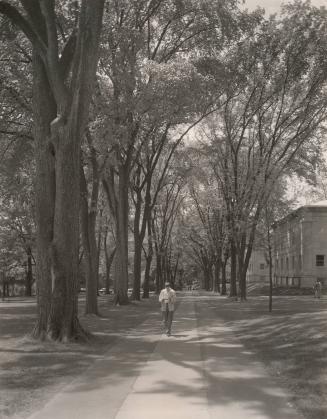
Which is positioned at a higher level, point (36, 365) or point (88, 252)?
point (88, 252)

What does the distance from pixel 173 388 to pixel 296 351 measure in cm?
484

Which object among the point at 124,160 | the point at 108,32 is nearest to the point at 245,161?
the point at 124,160

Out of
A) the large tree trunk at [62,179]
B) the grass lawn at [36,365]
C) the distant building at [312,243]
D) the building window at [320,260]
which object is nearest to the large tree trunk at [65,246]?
the large tree trunk at [62,179]

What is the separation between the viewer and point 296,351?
12.7 metres

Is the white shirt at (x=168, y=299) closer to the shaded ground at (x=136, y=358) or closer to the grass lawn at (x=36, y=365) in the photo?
the shaded ground at (x=136, y=358)

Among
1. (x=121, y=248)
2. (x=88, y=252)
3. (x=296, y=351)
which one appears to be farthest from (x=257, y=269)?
(x=296, y=351)

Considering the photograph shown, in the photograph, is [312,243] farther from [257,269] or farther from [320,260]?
[257,269]

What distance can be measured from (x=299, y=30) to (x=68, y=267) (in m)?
19.2

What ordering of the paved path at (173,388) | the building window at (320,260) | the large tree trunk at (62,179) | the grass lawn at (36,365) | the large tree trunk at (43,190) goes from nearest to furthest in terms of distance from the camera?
the paved path at (173,388) < the grass lawn at (36,365) < the large tree trunk at (62,179) < the large tree trunk at (43,190) < the building window at (320,260)

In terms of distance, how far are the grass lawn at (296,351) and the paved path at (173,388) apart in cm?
29

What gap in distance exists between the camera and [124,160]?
31.7 meters

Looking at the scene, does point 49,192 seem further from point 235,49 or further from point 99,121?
point 235,49

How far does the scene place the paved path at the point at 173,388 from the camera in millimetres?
7227

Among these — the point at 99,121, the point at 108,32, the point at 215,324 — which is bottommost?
the point at 215,324
